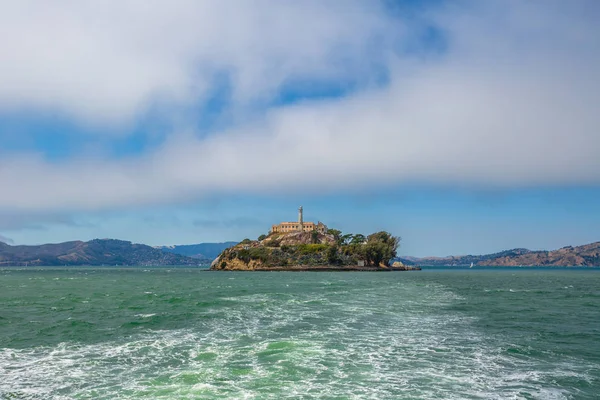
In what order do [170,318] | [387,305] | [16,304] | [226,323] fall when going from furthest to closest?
[16,304] → [387,305] → [170,318] → [226,323]

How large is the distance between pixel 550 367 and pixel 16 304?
191ft

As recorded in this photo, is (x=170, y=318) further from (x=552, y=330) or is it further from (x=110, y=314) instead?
(x=552, y=330)

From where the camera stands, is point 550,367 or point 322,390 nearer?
point 322,390

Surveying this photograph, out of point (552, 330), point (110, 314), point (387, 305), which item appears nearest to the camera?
point (552, 330)

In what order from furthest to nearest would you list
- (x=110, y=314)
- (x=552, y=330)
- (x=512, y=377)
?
(x=110, y=314) → (x=552, y=330) → (x=512, y=377)

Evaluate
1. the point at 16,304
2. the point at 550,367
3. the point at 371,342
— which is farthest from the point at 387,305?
the point at 16,304

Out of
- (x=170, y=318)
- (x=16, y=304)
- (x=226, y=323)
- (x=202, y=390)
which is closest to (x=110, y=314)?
(x=170, y=318)

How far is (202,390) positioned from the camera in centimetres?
1884

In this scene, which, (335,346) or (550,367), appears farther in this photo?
(335,346)

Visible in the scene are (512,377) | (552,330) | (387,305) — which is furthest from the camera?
(387,305)

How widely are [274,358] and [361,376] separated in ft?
18.1

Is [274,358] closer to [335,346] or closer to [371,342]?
[335,346]

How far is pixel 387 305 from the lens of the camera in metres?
52.3

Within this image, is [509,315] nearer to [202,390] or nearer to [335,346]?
[335,346]
